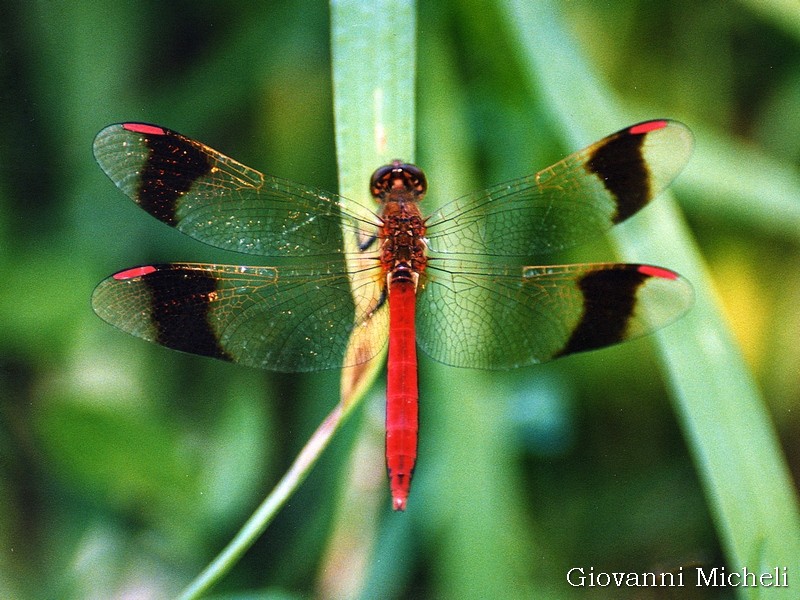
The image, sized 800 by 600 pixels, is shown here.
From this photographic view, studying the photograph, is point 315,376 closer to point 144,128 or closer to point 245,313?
point 245,313

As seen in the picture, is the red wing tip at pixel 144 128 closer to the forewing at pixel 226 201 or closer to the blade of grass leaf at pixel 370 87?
the forewing at pixel 226 201

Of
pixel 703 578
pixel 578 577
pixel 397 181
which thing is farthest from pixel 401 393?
pixel 703 578

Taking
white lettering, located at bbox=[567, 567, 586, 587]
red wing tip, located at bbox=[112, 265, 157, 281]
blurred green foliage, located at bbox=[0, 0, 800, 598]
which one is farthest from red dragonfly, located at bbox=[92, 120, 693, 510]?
white lettering, located at bbox=[567, 567, 586, 587]

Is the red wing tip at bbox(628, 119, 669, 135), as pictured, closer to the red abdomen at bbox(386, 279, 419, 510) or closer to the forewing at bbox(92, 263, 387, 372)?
the red abdomen at bbox(386, 279, 419, 510)

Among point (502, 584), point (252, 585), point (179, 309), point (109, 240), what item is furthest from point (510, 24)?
point (252, 585)

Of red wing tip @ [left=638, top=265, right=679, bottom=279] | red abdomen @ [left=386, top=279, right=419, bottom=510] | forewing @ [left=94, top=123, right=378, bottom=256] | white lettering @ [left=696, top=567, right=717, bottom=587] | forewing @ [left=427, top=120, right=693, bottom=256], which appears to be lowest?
white lettering @ [left=696, top=567, right=717, bottom=587]
